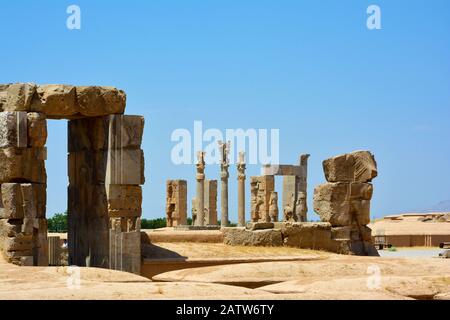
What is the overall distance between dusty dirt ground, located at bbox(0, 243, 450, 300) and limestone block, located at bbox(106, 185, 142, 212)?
1718 mm

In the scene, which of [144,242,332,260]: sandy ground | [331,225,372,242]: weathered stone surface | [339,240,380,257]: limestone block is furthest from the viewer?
[331,225,372,242]: weathered stone surface

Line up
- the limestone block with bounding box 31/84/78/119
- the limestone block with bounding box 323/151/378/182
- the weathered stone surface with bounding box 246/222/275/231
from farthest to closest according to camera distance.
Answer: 1. the limestone block with bounding box 323/151/378/182
2. the weathered stone surface with bounding box 246/222/275/231
3. the limestone block with bounding box 31/84/78/119

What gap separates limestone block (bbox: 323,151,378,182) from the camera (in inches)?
808

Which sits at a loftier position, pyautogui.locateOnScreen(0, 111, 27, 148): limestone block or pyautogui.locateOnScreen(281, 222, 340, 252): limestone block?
pyautogui.locateOnScreen(0, 111, 27, 148): limestone block

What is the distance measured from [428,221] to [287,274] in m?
26.7

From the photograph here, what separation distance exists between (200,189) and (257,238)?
56.5ft

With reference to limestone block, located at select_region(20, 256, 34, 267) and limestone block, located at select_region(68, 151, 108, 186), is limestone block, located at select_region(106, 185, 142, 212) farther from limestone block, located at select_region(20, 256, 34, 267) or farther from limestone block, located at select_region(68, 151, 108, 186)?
limestone block, located at select_region(20, 256, 34, 267)

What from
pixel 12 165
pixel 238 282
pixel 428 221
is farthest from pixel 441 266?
pixel 428 221

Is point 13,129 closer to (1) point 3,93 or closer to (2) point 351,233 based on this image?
(1) point 3,93

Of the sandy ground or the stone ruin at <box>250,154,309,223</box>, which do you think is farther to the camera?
the stone ruin at <box>250,154,309,223</box>

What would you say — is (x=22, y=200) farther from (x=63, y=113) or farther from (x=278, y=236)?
(x=278, y=236)

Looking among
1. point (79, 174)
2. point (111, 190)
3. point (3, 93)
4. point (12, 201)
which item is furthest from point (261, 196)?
point (12, 201)

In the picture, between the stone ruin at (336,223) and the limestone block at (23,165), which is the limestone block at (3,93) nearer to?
the limestone block at (23,165)

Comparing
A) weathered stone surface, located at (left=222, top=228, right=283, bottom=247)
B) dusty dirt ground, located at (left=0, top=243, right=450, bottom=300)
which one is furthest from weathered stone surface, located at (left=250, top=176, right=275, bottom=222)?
dusty dirt ground, located at (left=0, top=243, right=450, bottom=300)
